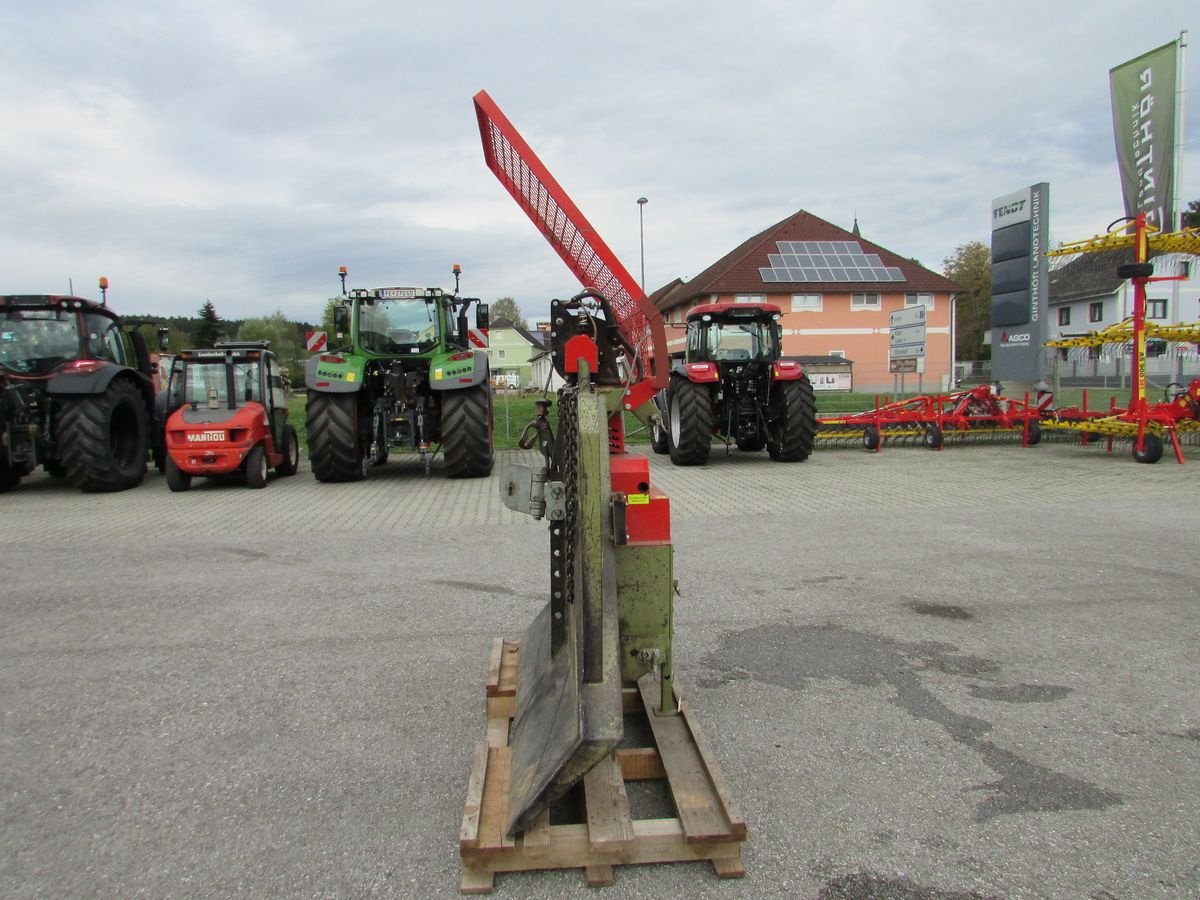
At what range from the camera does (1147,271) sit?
11.3m

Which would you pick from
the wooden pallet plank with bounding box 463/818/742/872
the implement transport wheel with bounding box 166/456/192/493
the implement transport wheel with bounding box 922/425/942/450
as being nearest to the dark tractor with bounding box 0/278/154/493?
the implement transport wheel with bounding box 166/456/192/493

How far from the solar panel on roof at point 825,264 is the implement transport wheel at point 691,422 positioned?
27704 mm

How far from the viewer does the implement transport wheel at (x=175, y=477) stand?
1077 cm

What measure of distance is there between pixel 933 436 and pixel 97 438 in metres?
13.0

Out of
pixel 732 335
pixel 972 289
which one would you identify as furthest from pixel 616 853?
pixel 972 289

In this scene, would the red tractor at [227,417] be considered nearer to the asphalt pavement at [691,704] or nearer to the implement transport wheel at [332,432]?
the implement transport wheel at [332,432]

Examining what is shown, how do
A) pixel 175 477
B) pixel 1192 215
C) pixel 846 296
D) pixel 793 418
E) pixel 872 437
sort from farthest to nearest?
pixel 1192 215, pixel 846 296, pixel 872 437, pixel 793 418, pixel 175 477

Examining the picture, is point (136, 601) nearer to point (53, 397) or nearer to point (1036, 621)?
point (1036, 621)

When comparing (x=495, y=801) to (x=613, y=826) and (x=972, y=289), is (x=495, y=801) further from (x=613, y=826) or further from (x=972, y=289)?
(x=972, y=289)

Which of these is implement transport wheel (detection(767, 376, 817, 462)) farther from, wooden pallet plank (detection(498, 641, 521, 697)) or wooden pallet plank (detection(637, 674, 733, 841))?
wooden pallet plank (detection(637, 674, 733, 841))

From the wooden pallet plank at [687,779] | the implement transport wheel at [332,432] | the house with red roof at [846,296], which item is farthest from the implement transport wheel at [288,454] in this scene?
the house with red roof at [846,296]

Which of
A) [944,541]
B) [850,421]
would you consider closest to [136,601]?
[944,541]

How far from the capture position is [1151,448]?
11805 millimetres

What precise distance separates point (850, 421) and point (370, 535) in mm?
9668
